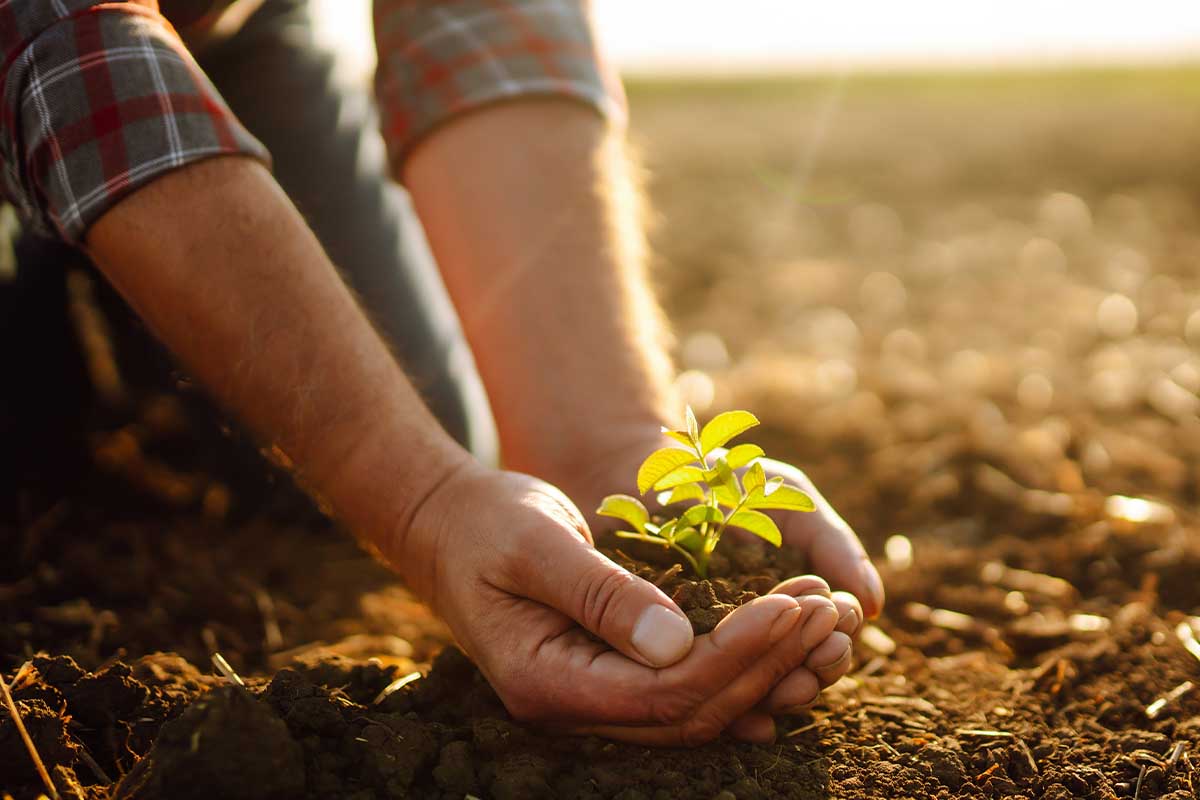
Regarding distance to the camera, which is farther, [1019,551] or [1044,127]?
[1044,127]

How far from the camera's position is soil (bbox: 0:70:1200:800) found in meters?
1.31

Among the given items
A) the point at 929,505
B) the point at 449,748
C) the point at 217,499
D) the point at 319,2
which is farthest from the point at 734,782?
the point at 319,2

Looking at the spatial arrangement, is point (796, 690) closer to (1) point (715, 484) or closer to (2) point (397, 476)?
(1) point (715, 484)

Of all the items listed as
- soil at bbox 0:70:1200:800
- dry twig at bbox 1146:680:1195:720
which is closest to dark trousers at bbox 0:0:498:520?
soil at bbox 0:70:1200:800

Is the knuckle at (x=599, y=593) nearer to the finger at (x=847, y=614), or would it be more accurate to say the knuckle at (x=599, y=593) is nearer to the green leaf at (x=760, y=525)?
the green leaf at (x=760, y=525)

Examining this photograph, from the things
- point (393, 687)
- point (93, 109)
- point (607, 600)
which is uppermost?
point (93, 109)

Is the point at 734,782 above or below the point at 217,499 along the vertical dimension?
above

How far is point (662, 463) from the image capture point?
1360 millimetres

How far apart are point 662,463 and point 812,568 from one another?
391 mm

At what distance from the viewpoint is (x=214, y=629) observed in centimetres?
187

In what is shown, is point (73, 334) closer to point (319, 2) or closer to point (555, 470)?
point (319, 2)

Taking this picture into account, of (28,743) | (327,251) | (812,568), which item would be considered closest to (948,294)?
(327,251)

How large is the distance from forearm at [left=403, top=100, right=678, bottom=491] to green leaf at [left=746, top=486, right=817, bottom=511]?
43cm

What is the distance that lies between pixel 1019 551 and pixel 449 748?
1.51 metres
